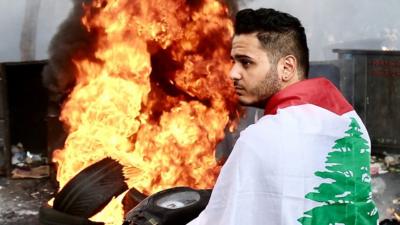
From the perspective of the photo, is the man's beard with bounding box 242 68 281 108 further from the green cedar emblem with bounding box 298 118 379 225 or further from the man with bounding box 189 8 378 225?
the green cedar emblem with bounding box 298 118 379 225

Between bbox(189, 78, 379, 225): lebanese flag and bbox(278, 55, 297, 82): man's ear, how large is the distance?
0.10m

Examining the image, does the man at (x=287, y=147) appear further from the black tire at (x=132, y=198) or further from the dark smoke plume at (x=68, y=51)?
the dark smoke plume at (x=68, y=51)

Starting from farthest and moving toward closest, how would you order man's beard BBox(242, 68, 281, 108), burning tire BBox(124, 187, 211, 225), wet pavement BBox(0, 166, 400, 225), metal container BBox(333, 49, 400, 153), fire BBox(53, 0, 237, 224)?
1. metal container BBox(333, 49, 400, 153)
2. fire BBox(53, 0, 237, 224)
3. wet pavement BBox(0, 166, 400, 225)
4. burning tire BBox(124, 187, 211, 225)
5. man's beard BBox(242, 68, 281, 108)

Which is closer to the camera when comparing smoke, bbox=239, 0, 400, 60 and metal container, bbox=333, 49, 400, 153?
metal container, bbox=333, 49, 400, 153

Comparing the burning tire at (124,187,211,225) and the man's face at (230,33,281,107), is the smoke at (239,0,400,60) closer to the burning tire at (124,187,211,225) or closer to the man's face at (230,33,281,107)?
the burning tire at (124,187,211,225)

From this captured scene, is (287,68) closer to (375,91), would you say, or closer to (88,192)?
(88,192)

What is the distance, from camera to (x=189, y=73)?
→ 947 cm

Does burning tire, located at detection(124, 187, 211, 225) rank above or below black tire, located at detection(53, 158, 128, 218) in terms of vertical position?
above

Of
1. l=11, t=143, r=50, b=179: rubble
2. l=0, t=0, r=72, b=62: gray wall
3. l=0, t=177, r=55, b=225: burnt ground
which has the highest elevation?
l=0, t=0, r=72, b=62: gray wall

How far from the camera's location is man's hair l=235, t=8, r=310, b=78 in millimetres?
2525

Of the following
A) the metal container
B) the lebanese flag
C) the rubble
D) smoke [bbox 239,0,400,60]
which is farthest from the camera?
smoke [bbox 239,0,400,60]

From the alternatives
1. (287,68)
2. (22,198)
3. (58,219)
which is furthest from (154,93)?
(287,68)

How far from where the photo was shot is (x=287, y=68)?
2.55m

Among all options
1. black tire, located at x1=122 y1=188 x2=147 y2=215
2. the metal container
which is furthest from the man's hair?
the metal container
